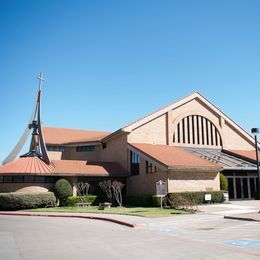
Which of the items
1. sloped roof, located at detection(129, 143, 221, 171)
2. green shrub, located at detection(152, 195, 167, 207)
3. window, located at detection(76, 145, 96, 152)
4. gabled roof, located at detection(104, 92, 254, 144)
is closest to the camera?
green shrub, located at detection(152, 195, 167, 207)

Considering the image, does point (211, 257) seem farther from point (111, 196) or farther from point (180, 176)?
point (111, 196)

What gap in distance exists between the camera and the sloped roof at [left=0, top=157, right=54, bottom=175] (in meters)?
28.9

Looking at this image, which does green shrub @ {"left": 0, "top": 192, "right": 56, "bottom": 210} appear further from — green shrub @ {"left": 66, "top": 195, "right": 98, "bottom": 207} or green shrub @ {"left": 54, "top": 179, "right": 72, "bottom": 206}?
green shrub @ {"left": 66, "top": 195, "right": 98, "bottom": 207}

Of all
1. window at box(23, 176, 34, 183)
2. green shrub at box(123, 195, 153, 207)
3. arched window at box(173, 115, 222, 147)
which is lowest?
green shrub at box(123, 195, 153, 207)

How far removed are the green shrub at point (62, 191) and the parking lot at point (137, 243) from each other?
1467 centimetres

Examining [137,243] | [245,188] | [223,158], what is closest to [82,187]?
[223,158]

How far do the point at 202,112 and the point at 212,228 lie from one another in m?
24.4

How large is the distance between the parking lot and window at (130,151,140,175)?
52.9 ft

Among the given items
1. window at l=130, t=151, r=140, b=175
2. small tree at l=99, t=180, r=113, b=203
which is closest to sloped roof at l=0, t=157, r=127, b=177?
window at l=130, t=151, r=140, b=175

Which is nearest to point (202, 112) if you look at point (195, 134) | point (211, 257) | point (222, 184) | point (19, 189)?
point (195, 134)

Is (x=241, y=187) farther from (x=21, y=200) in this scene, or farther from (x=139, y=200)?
(x=21, y=200)

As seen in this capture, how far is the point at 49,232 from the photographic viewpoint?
13688mm

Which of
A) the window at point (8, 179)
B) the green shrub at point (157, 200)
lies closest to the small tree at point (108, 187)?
the green shrub at point (157, 200)

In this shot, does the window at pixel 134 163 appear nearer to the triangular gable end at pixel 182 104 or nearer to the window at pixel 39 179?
the triangular gable end at pixel 182 104
